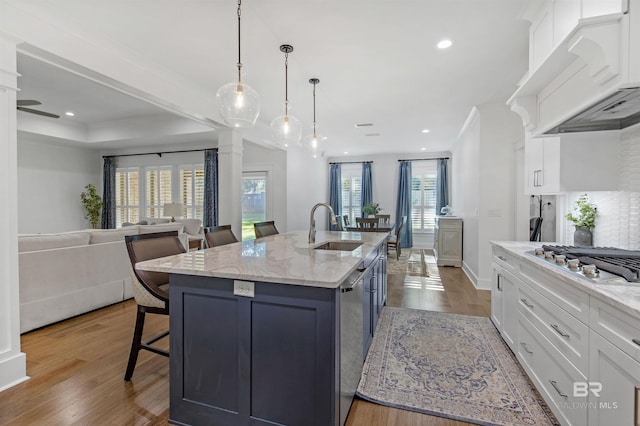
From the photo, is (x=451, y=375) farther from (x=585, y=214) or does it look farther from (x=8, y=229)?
(x=8, y=229)

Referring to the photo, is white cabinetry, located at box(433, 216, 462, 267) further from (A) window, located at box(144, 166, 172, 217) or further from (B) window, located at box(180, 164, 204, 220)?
(A) window, located at box(144, 166, 172, 217)

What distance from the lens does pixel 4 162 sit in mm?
1979

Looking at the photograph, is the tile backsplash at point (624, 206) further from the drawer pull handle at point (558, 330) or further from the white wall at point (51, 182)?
the white wall at point (51, 182)

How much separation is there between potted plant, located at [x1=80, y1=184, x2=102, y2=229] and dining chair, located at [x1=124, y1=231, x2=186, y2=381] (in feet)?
23.0

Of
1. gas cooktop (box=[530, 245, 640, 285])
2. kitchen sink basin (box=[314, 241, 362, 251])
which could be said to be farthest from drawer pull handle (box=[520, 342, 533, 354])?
kitchen sink basin (box=[314, 241, 362, 251])

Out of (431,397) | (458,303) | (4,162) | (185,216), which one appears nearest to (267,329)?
(431,397)

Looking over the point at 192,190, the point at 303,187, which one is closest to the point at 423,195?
the point at 303,187

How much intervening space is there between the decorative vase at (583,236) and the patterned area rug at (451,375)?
1054mm

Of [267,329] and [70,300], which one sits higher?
[267,329]

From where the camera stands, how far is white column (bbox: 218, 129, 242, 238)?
4.42 metres

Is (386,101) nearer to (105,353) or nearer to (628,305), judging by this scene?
(628,305)

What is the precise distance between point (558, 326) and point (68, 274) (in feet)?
14.0

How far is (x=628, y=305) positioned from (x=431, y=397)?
125 cm

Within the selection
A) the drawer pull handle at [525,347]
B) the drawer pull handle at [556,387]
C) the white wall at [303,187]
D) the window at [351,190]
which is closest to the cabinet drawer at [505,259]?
the drawer pull handle at [525,347]
